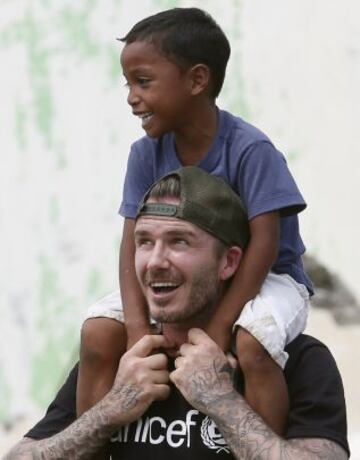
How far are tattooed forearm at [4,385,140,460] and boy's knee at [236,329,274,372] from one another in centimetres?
34

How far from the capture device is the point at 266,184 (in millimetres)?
4652

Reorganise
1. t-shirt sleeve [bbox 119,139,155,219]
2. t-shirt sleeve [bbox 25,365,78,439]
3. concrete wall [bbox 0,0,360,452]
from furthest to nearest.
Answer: concrete wall [bbox 0,0,360,452]
t-shirt sleeve [bbox 25,365,78,439]
t-shirt sleeve [bbox 119,139,155,219]

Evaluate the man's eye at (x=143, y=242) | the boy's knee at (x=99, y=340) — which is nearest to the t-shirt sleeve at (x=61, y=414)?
the boy's knee at (x=99, y=340)

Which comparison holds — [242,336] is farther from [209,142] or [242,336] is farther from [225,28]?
[225,28]

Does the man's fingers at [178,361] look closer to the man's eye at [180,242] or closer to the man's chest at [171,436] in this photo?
the man's chest at [171,436]

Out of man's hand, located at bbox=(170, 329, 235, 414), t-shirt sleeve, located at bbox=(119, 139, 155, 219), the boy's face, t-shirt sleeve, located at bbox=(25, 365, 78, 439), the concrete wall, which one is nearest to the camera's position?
man's hand, located at bbox=(170, 329, 235, 414)

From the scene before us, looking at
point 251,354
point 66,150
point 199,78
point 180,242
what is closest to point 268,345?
point 251,354

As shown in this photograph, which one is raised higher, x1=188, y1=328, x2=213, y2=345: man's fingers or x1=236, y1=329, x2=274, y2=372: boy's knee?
x1=188, y1=328, x2=213, y2=345: man's fingers

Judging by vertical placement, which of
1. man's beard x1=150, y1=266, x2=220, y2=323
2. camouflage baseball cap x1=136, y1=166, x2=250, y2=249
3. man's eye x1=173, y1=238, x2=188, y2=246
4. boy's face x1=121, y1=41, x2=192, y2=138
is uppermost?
boy's face x1=121, y1=41, x2=192, y2=138

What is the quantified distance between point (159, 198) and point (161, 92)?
294 mm

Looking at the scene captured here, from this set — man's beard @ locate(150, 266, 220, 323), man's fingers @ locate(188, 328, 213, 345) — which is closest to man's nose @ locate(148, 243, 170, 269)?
man's beard @ locate(150, 266, 220, 323)

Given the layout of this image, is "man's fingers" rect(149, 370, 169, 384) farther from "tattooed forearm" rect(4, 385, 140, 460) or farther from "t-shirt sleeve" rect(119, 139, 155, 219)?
"t-shirt sleeve" rect(119, 139, 155, 219)

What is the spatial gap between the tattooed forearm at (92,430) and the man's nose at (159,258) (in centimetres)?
35

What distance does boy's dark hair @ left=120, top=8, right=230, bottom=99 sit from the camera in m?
4.76
